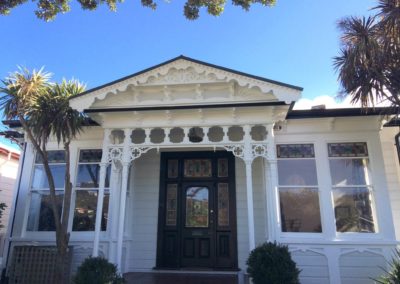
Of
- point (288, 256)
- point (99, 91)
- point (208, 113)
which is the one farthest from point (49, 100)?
point (288, 256)

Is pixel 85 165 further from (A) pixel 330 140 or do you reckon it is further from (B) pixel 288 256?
(A) pixel 330 140

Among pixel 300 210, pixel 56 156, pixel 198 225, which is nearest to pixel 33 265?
pixel 56 156

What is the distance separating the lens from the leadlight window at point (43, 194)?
8109 millimetres

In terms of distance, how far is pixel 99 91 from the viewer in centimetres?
735

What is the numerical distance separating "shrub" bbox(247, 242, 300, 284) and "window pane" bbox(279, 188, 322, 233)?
1402 mm

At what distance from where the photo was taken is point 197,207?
27.8 feet

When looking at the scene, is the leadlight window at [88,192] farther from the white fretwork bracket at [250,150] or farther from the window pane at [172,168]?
the white fretwork bracket at [250,150]

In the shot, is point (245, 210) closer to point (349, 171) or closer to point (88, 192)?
point (349, 171)

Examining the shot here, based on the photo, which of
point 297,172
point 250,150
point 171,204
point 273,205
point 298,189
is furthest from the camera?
point 171,204

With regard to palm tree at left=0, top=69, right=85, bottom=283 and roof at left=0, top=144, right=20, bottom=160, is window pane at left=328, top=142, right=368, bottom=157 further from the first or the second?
roof at left=0, top=144, right=20, bottom=160

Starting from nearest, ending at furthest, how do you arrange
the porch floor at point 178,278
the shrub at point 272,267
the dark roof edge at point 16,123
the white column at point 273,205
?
the shrub at point 272,267 → the white column at point 273,205 → the porch floor at point 178,278 → the dark roof edge at point 16,123

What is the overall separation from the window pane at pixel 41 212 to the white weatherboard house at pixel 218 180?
0.02 meters

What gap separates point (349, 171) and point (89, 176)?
6222mm

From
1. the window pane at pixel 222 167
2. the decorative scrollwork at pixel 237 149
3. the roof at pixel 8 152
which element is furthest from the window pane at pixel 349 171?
the roof at pixel 8 152
